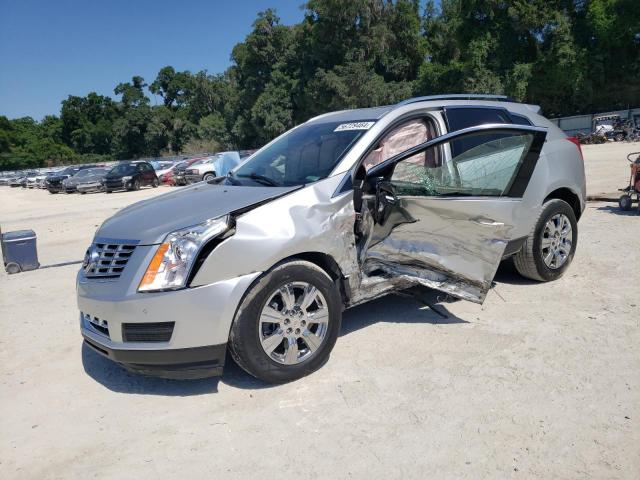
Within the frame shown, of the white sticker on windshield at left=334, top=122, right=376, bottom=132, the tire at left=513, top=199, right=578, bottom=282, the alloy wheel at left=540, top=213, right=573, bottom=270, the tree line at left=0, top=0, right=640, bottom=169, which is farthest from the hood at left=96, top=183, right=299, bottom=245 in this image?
the tree line at left=0, top=0, right=640, bottom=169

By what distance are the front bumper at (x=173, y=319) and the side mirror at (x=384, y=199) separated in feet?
3.96

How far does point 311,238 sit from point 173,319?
1056 millimetres

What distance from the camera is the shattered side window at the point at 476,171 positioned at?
416 cm

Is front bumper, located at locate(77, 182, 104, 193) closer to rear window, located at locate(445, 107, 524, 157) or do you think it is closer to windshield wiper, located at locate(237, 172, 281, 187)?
windshield wiper, located at locate(237, 172, 281, 187)

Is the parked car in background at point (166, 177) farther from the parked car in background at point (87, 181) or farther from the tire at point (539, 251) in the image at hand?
the tire at point (539, 251)

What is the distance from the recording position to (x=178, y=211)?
3701 mm

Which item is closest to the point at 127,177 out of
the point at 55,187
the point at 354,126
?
the point at 55,187

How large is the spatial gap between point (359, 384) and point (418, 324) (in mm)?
1152

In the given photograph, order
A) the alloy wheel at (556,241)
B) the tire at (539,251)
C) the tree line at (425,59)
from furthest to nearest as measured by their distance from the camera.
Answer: the tree line at (425,59), the alloy wheel at (556,241), the tire at (539,251)

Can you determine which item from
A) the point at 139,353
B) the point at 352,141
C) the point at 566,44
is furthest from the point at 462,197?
the point at 566,44

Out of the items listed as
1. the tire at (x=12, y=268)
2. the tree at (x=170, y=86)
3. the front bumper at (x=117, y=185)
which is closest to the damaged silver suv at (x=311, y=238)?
the tire at (x=12, y=268)

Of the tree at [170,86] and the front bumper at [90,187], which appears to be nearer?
the front bumper at [90,187]

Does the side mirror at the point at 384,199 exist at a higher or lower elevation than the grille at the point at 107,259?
higher

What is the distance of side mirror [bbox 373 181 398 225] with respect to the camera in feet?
13.1
